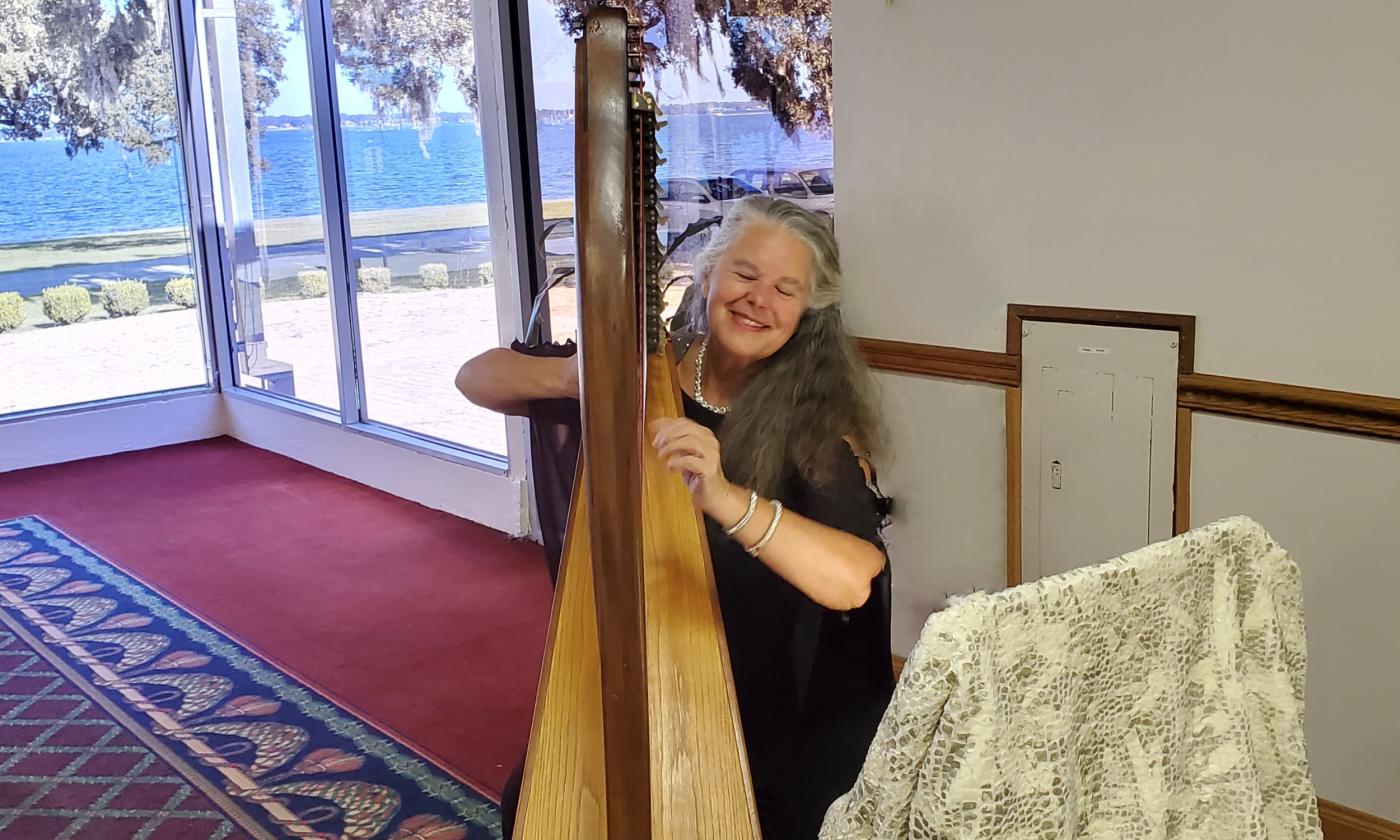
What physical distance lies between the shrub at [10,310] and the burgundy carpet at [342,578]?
625 mm

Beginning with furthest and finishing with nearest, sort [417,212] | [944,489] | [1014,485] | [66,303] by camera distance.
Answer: [66,303]
[417,212]
[944,489]
[1014,485]

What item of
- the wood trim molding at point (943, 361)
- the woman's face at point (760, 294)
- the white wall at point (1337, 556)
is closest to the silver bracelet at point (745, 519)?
the woman's face at point (760, 294)

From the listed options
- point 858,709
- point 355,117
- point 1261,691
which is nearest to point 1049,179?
point 858,709

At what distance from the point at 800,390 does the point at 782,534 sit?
310mm

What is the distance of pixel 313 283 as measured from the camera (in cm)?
462

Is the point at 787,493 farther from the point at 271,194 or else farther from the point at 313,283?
the point at 271,194

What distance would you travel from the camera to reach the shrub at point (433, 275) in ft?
13.1

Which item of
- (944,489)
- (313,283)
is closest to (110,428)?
(313,283)

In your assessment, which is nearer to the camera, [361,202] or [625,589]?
[625,589]

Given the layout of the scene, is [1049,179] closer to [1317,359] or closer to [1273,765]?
[1317,359]

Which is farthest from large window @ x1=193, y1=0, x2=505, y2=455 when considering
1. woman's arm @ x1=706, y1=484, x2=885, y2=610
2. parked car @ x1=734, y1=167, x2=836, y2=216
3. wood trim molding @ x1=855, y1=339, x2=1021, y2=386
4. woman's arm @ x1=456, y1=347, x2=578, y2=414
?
woman's arm @ x1=706, y1=484, x2=885, y2=610

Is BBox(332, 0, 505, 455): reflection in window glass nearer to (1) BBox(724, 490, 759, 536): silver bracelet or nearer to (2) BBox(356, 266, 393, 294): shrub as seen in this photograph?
(2) BBox(356, 266, 393, 294): shrub

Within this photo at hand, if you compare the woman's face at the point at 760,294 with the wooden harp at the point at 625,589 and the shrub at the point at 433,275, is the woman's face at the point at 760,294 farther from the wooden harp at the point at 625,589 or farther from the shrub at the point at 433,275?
the shrub at the point at 433,275

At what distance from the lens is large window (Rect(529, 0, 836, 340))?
254cm
